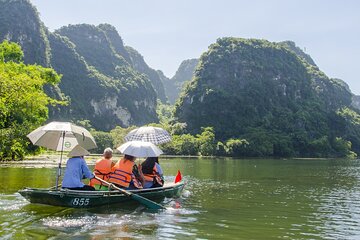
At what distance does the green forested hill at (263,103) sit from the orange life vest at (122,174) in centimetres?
10694

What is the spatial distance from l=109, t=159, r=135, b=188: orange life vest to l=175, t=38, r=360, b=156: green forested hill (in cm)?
10694

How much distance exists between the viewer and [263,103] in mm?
160000

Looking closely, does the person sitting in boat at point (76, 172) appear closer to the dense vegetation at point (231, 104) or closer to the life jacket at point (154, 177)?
the life jacket at point (154, 177)

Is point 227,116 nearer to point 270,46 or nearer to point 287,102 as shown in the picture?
point 287,102

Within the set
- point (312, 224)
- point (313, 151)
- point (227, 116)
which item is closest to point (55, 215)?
point (312, 224)

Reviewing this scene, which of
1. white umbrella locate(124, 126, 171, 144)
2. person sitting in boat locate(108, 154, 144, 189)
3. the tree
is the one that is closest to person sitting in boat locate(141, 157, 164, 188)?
white umbrella locate(124, 126, 171, 144)

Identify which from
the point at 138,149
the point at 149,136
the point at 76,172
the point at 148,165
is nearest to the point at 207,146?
the point at 149,136

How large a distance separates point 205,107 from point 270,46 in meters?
53.9

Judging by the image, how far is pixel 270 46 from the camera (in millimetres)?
186375

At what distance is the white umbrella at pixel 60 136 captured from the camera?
14.6m

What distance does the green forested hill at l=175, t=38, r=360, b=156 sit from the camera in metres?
136

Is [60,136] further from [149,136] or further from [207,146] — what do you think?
[207,146]

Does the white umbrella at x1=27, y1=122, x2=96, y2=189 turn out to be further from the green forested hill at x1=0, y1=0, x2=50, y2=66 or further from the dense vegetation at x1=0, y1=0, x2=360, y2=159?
the green forested hill at x1=0, y1=0, x2=50, y2=66

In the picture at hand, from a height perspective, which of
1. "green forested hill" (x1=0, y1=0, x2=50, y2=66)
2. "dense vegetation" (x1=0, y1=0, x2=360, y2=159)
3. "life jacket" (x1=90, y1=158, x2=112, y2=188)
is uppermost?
"green forested hill" (x1=0, y1=0, x2=50, y2=66)
